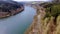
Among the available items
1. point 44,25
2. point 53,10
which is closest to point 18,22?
point 44,25

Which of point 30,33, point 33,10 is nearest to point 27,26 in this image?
point 30,33

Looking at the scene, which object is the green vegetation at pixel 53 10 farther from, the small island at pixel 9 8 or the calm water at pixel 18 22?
the small island at pixel 9 8

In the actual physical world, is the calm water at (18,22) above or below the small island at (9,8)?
below

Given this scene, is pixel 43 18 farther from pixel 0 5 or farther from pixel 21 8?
pixel 0 5

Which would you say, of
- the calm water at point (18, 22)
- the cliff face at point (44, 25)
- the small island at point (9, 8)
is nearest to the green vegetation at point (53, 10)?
the cliff face at point (44, 25)

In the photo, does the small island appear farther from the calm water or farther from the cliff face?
the cliff face

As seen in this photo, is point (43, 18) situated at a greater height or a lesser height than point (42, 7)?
lesser

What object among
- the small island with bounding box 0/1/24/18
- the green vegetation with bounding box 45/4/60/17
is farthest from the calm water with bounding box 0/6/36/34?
the green vegetation with bounding box 45/4/60/17
